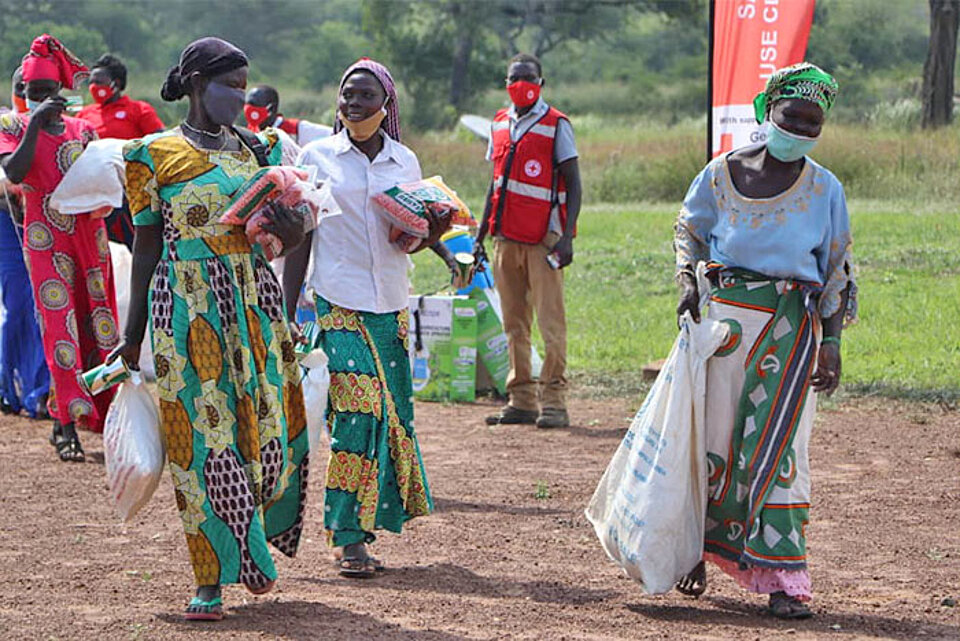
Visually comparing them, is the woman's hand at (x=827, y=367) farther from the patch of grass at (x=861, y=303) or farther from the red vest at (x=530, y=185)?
the patch of grass at (x=861, y=303)

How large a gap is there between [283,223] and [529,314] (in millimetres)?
4820

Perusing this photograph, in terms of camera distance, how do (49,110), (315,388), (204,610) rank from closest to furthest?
(204,610), (315,388), (49,110)

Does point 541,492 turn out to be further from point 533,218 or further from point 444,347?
point 444,347

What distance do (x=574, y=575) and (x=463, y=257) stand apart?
1585mm

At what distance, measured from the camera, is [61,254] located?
8.81 m

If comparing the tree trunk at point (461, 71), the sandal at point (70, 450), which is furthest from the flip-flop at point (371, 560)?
the tree trunk at point (461, 71)

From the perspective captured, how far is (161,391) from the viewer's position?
5.35 m

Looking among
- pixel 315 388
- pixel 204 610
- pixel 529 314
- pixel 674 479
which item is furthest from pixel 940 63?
pixel 204 610

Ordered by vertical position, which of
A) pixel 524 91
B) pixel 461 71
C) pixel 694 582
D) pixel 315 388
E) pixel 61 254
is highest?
pixel 461 71

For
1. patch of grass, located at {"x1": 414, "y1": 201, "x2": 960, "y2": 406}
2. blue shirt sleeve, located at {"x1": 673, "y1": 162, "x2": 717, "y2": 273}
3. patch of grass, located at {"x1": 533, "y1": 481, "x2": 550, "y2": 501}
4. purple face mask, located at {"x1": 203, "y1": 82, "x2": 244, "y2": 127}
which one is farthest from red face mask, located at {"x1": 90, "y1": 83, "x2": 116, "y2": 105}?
blue shirt sleeve, located at {"x1": 673, "y1": 162, "x2": 717, "y2": 273}

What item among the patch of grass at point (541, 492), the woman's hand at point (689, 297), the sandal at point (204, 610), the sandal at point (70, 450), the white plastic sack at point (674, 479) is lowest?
the sandal at point (70, 450)

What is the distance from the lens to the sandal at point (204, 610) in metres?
5.39

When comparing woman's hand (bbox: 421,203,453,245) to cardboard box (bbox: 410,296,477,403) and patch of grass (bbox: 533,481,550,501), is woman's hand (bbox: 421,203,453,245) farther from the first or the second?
cardboard box (bbox: 410,296,477,403)

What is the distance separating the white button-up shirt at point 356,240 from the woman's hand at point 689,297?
1236 millimetres
